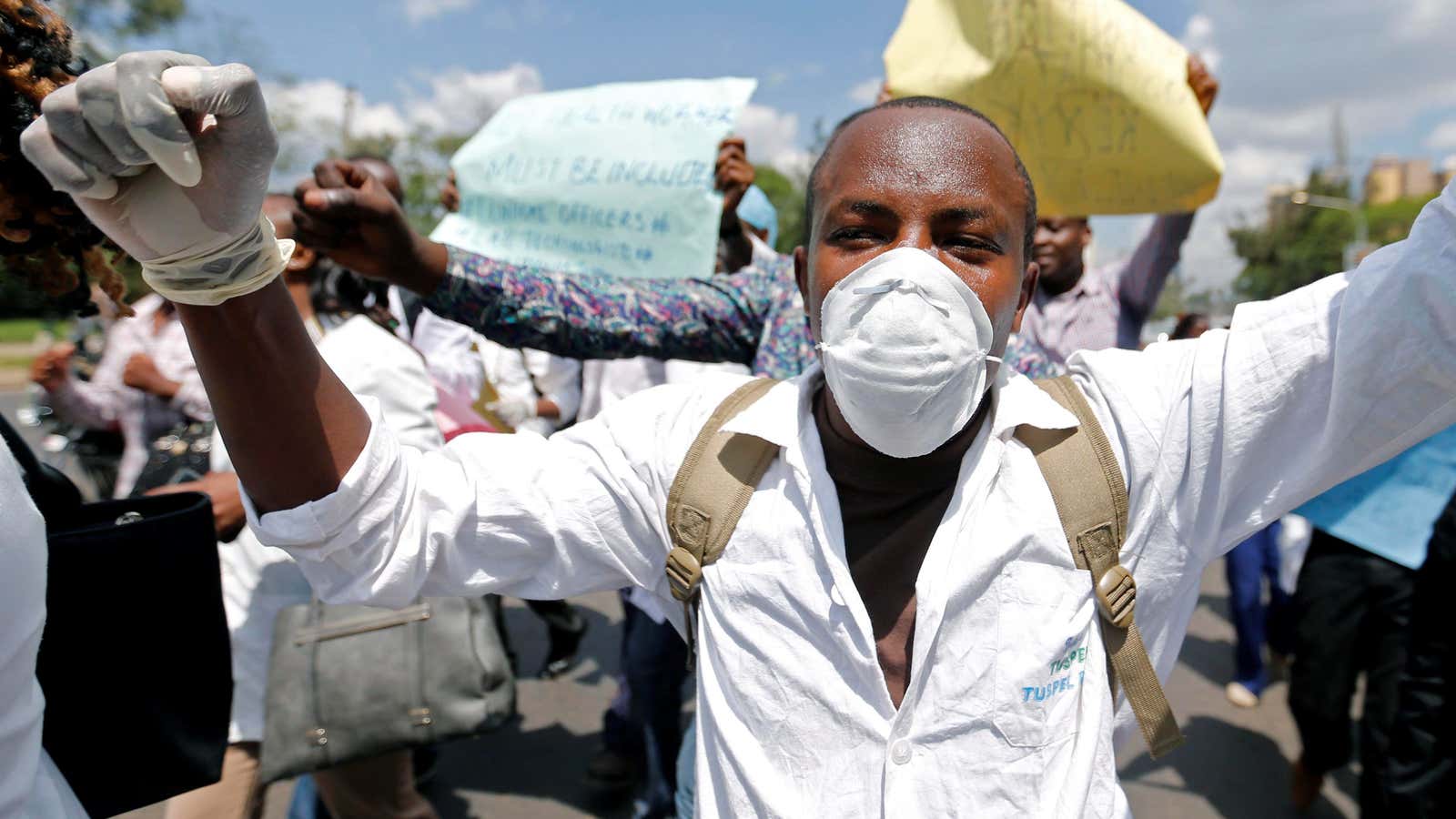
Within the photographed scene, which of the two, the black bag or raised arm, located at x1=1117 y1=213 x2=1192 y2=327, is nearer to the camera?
the black bag

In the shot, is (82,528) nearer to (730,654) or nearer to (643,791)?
(730,654)

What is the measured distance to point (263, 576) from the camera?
7.64 ft

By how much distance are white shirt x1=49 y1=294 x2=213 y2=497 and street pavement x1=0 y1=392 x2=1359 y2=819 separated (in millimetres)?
1293

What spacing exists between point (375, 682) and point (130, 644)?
99 cm

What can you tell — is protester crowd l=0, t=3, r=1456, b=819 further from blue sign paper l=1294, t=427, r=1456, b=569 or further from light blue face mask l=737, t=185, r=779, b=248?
light blue face mask l=737, t=185, r=779, b=248

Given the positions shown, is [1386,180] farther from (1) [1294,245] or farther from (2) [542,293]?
(2) [542,293]

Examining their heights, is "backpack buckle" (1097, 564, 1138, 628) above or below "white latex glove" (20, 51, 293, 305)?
below

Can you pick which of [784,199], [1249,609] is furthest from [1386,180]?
[1249,609]

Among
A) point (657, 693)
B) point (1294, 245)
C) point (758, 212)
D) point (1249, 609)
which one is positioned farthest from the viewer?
point (1294, 245)

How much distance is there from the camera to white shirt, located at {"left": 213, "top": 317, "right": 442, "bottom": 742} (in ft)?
7.55

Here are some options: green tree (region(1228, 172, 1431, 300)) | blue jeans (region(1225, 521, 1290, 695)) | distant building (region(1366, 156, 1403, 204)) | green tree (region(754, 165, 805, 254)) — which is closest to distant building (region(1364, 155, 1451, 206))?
distant building (region(1366, 156, 1403, 204))

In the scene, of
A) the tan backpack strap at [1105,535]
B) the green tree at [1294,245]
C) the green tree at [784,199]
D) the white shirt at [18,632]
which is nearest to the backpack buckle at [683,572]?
the tan backpack strap at [1105,535]

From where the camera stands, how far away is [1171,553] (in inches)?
48.5

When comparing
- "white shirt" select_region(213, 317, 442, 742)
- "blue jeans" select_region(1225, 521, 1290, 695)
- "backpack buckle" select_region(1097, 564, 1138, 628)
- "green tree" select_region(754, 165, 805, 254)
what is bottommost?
"green tree" select_region(754, 165, 805, 254)
